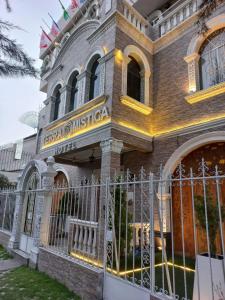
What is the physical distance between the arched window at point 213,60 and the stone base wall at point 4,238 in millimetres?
8297

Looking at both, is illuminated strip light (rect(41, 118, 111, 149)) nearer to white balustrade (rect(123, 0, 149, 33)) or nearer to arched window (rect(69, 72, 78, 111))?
arched window (rect(69, 72, 78, 111))

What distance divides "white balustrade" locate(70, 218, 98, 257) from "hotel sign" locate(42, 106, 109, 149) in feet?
9.82

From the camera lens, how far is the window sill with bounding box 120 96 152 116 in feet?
22.9

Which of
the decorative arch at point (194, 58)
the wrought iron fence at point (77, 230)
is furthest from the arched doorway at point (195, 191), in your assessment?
the wrought iron fence at point (77, 230)

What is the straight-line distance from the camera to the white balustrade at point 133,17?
7715 millimetres

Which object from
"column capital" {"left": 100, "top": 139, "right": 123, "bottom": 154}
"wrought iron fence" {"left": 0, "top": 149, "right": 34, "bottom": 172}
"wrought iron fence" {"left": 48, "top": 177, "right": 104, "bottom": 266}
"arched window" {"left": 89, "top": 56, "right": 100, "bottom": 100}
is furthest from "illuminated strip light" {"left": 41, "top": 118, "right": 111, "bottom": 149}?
"wrought iron fence" {"left": 0, "top": 149, "right": 34, "bottom": 172}

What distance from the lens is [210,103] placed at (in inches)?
252

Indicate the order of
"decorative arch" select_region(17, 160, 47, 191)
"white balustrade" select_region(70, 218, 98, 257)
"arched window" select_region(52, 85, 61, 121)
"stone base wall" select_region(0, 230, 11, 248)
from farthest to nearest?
1. "arched window" select_region(52, 85, 61, 121)
2. "stone base wall" select_region(0, 230, 11, 248)
3. "decorative arch" select_region(17, 160, 47, 191)
4. "white balustrade" select_region(70, 218, 98, 257)

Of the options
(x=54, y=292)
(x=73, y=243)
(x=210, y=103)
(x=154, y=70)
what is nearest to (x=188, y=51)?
(x=154, y=70)

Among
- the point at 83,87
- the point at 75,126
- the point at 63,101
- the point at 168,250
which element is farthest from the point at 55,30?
the point at 168,250

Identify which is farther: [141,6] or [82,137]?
[141,6]

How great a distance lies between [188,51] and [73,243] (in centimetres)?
662

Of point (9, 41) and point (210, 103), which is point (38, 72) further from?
point (210, 103)

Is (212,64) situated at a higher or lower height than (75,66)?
lower
